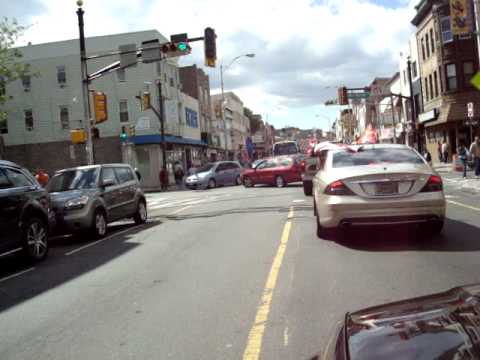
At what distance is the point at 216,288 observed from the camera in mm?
6129

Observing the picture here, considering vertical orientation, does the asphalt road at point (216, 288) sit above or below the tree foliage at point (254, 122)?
below

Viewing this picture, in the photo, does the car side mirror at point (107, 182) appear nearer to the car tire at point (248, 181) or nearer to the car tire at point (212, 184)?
the car tire at point (248, 181)

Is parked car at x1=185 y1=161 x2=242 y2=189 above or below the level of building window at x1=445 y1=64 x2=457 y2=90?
below

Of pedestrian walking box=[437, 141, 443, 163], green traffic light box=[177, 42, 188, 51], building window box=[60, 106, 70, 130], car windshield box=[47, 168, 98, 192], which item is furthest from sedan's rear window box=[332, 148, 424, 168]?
building window box=[60, 106, 70, 130]

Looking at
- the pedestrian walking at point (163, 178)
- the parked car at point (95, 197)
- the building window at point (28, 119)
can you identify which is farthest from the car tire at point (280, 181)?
the building window at point (28, 119)

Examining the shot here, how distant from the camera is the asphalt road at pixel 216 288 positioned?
14.5 ft

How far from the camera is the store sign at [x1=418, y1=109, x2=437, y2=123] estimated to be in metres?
39.3

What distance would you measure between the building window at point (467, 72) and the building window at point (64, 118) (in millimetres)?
29126

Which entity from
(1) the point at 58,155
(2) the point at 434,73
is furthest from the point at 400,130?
(1) the point at 58,155

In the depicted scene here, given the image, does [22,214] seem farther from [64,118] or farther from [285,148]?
[285,148]

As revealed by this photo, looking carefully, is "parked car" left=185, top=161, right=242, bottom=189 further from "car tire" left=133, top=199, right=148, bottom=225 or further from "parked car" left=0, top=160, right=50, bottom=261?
"parked car" left=0, top=160, right=50, bottom=261

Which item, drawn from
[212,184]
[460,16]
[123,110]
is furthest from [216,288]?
[123,110]

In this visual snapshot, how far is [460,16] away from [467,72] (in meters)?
17.9

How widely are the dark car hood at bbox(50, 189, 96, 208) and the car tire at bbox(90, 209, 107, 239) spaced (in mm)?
468
